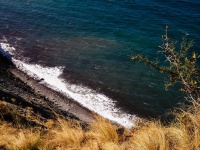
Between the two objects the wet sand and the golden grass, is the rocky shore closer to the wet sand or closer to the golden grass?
the wet sand

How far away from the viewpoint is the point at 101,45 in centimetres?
3198

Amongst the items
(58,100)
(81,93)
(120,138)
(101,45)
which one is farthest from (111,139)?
(101,45)

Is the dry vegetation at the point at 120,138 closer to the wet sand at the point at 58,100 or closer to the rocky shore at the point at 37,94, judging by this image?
the rocky shore at the point at 37,94

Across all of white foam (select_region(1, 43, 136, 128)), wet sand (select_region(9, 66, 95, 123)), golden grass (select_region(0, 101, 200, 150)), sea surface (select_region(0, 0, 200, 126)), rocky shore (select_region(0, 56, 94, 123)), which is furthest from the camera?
sea surface (select_region(0, 0, 200, 126))

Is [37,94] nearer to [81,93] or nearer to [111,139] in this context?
[81,93]

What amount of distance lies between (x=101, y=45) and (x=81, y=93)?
9492mm

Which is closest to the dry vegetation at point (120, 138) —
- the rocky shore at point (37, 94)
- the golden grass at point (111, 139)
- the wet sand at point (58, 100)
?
the golden grass at point (111, 139)

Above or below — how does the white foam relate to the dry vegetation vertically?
below

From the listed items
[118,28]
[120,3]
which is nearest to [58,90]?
[118,28]

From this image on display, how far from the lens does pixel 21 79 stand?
25375 millimetres

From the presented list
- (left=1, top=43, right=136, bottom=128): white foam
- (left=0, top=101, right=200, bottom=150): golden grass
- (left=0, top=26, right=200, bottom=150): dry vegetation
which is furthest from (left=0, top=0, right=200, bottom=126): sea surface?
(left=0, top=101, right=200, bottom=150): golden grass

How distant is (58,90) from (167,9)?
24.1 meters

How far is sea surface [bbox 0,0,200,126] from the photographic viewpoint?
24.0 meters

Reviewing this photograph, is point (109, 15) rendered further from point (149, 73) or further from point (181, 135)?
point (181, 135)
